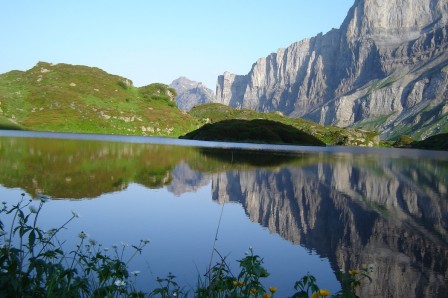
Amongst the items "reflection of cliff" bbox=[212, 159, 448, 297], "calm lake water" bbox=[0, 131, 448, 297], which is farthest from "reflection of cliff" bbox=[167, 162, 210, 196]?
"reflection of cliff" bbox=[212, 159, 448, 297]

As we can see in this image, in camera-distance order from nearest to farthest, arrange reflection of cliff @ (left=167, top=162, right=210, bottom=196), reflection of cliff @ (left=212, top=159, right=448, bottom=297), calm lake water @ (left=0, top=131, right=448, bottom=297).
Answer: calm lake water @ (left=0, top=131, right=448, bottom=297) < reflection of cliff @ (left=212, top=159, right=448, bottom=297) < reflection of cliff @ (left=167, top=162, right=210, bottom=196)

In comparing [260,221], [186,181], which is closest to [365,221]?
[260,221]

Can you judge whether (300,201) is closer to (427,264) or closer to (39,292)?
(427,264)

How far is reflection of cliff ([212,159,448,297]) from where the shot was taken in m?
16.4

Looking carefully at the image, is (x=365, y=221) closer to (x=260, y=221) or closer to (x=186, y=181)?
(x=260, y=221)

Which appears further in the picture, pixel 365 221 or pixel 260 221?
pixel 365 221

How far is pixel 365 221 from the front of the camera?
88.7ft

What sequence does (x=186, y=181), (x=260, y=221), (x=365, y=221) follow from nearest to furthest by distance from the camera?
(x=260, y=221)
(x=365, y=221)
(x=186, y=181)

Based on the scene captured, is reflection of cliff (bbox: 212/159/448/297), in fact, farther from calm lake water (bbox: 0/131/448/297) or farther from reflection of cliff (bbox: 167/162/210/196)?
reflection of cliff (bbox: 167/162/210/196)

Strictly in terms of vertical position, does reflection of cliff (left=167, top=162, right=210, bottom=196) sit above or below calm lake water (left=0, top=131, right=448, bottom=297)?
below

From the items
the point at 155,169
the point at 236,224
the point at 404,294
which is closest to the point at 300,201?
the point at 236,224

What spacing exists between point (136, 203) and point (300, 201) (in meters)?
13.0

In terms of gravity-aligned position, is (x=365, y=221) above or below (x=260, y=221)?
above

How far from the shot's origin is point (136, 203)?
95.0 feet
